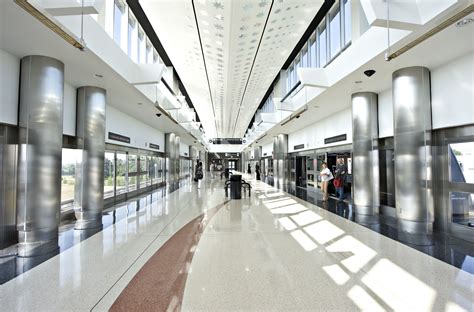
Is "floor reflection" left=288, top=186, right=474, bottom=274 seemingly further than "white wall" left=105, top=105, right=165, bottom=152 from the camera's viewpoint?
No

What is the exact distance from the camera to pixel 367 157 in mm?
6695

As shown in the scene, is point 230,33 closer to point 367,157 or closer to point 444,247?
point 367,157

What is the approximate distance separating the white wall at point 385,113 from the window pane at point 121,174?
9.31 m

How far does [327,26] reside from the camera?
773 cm

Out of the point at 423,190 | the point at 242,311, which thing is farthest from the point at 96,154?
the point at 423,190

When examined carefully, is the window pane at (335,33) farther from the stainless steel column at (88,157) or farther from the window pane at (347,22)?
the stainless steel column at (88,157)

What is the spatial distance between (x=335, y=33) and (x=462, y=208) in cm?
577

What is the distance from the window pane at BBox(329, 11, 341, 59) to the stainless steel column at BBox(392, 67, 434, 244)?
268 centimetres

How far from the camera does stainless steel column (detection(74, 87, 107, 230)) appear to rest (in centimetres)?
620

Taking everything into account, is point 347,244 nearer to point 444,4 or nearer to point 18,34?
point 444,4

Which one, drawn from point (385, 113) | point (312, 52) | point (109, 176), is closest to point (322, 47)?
point (312, 52)

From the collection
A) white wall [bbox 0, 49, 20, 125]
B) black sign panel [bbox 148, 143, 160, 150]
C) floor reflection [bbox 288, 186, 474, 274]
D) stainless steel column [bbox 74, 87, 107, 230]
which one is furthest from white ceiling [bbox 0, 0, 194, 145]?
floor reflection [bbox 288, 186, 474, 274]

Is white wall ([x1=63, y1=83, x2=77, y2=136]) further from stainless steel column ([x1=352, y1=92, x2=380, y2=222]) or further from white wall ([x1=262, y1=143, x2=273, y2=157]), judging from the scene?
white wall ([x1=262, y1=143, x2=273, y2=157])

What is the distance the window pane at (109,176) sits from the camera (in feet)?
27.9
